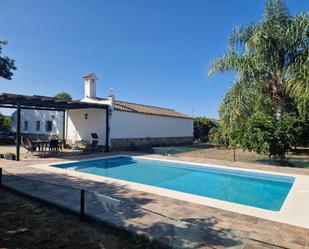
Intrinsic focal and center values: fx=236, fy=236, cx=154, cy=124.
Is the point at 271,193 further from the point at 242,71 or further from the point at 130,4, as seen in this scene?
the point at 130,4

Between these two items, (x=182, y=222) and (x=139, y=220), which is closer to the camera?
(x=182, y=222)

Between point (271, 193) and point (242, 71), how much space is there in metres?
7.07

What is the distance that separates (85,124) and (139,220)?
617 inches

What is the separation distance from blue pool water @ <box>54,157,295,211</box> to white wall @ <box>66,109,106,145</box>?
15.2 feet

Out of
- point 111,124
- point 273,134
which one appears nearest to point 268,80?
point 273,134

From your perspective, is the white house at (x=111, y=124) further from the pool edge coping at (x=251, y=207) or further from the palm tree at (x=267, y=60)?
the pool edge coping at (x=251, y=207)

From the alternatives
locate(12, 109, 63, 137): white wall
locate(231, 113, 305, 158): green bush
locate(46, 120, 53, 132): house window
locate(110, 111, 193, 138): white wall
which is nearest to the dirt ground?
locate(231, 113, 305, 158): green bush

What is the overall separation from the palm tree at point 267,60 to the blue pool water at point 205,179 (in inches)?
143

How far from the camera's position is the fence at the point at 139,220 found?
385cm

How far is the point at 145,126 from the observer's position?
21594mm

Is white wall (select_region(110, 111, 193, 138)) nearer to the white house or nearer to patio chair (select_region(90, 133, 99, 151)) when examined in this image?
the white house

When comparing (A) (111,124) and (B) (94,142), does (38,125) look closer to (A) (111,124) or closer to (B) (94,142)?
(B) (94,142)

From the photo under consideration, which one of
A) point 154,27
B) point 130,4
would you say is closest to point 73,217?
point 130,4

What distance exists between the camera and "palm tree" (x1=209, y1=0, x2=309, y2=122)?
473 inches
